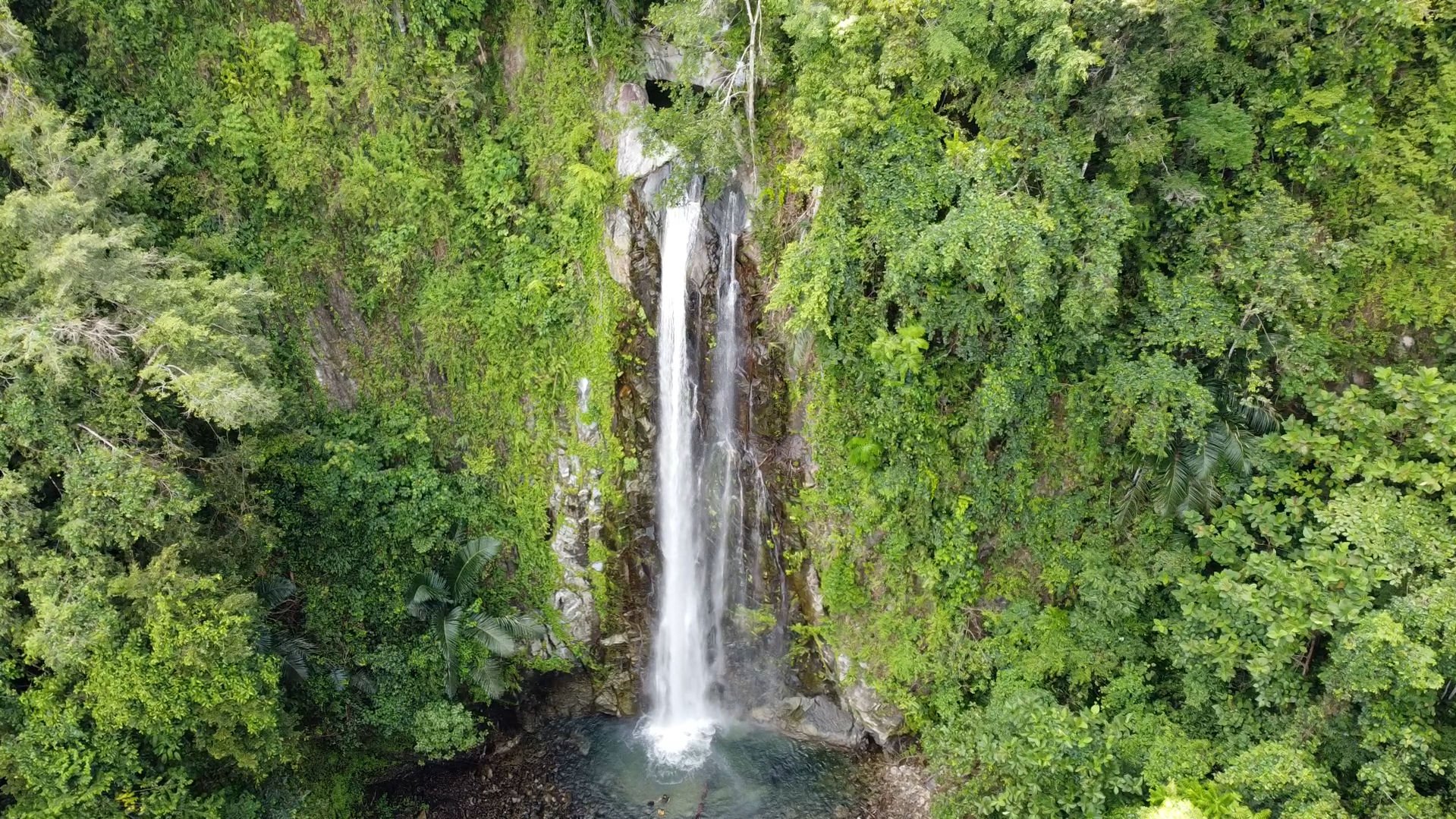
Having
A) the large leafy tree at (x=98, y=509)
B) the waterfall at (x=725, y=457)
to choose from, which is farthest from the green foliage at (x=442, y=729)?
the waterfall at (x=725, y=457)

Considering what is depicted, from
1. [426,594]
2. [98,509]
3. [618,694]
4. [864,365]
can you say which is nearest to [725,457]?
[864,365]

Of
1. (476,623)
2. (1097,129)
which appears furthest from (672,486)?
(1097,129)

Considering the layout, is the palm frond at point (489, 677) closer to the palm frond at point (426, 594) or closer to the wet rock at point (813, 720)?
the palm frond at point (426, 594)

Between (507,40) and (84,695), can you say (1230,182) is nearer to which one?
(507,40)

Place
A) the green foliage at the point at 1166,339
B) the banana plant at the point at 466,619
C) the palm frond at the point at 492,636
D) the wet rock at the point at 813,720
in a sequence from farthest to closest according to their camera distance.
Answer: the wet rock at the point at 813,720 < the palm frond at the point at 492,636 < the banana plant at the point at 466,619 < the green foliage at the point at 1166,339

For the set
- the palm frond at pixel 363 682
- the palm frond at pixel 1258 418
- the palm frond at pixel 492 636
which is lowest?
the palm frond at pixel 363 682

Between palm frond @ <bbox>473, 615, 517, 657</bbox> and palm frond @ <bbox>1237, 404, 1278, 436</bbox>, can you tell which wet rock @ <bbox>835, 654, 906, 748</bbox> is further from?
palm frond @ <bbox>1237, 404, 1278, 436</bbox>

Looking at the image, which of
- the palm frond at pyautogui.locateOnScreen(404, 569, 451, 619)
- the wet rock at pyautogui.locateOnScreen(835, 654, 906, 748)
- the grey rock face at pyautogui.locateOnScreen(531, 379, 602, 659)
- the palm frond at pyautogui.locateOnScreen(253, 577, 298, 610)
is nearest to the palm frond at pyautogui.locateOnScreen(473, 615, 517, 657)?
A: the palm frond at pyautogui.locateOnScreen(404, 569, 451, 619)
